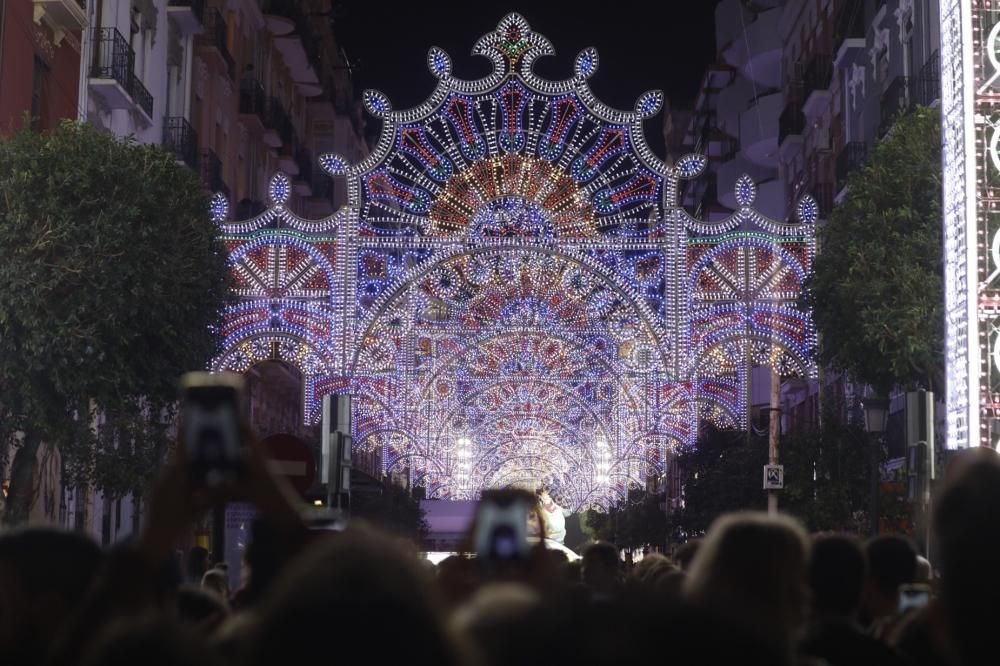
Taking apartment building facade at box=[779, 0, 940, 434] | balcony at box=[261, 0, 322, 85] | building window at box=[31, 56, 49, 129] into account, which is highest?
balcony at box=[261, 0, 322, 85]

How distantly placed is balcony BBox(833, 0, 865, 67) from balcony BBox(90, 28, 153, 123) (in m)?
17.3

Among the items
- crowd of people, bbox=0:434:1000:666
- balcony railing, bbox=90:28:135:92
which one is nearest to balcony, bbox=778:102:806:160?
balcony railing, bbox=90:28:135:92

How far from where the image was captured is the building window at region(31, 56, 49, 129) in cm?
3033

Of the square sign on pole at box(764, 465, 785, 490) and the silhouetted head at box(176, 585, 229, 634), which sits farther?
the square sign on pole at box(764, 465, 785, 490)

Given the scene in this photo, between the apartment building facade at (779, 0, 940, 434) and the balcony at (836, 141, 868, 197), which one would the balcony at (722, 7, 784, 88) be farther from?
the balcony at (836, 141, 868, 197)

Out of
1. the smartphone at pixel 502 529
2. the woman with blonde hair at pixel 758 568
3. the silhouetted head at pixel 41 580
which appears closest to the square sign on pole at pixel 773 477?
the woman with blonde hair at pixel 758 568

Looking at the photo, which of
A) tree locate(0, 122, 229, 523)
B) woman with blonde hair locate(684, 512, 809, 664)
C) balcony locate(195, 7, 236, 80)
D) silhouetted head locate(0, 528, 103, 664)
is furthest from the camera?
balcony locate(195, 7, 236, 80)

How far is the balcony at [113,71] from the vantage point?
113 feet

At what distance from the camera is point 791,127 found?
2180 inches

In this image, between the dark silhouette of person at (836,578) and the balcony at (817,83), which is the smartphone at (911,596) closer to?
the dark silhouette of person at (836,578)

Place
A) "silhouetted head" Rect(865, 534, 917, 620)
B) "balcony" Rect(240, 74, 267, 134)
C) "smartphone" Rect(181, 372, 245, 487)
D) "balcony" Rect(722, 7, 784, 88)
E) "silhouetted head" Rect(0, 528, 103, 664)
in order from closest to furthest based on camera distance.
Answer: "smartphone" Rect(181, 372, 245, 487), "silhouetted head" Rect(0, 528, 103, 664), "silhouetted head" Rect(865, 534, 917, 620), "balcony" Rect(240, 74, 267, 134), "balcony" Rect(722, 7, 784, 88)

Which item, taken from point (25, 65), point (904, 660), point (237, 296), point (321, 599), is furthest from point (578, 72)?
point (321, 599)

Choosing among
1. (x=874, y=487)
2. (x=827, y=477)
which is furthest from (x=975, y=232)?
(x=827, y=477)

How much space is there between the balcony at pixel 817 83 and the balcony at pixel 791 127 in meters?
2.53
